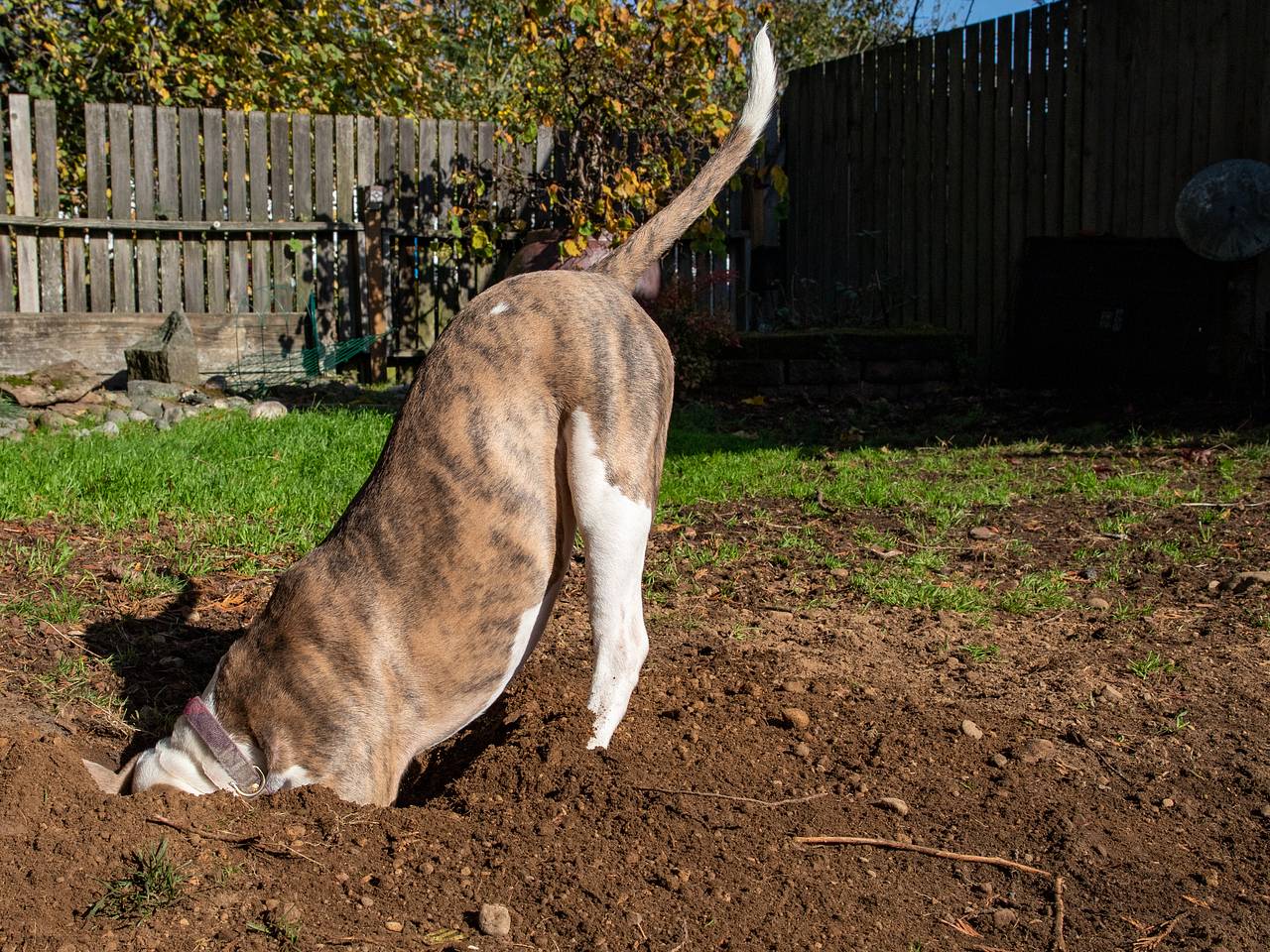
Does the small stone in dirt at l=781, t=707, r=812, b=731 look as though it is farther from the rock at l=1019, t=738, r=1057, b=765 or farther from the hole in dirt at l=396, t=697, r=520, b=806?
the hole in dirt at l=396, t=697, r=520, b=806

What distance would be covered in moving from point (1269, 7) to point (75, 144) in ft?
37.1

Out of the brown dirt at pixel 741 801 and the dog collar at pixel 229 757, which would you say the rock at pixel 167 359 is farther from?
the dog collar at pixel 229 757

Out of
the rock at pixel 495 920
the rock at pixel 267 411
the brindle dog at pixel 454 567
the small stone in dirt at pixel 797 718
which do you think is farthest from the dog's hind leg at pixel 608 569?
the rock at pixel 267 411

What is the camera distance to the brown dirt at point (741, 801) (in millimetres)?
2662

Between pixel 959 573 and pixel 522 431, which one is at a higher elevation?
pixel 522 431

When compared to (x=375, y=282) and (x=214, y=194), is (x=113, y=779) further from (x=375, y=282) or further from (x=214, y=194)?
(x=214, y=194)

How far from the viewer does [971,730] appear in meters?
3.79

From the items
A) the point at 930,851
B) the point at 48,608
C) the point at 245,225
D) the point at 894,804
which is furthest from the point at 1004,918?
the point at 245,225

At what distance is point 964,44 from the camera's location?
11.5 metres

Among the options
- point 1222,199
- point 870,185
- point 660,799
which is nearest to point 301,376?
point 870,185

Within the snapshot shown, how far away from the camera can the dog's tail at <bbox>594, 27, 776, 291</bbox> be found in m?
3.97

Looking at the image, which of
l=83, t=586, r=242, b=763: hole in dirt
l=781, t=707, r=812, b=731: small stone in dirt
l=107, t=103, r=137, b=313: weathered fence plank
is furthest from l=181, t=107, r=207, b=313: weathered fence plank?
Answer: l=781, t=707, r=812, b=731: small stone in dirt

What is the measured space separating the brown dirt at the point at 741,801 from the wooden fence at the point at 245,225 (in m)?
6.42

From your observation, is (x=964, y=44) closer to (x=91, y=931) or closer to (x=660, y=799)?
(x=660, y=799)
